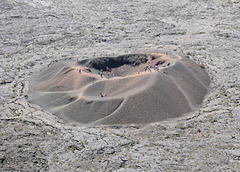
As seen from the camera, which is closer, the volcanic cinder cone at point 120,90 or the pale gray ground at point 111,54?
the pale gray ground at point 111,54

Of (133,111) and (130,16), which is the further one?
(130,16)

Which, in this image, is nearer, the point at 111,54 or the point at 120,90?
the point at 120,90

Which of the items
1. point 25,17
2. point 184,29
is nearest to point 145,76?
point 184,29

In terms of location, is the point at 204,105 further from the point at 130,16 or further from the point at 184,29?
the point at 130,16

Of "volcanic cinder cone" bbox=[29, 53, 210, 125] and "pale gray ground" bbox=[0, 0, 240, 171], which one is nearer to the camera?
"pale gray ground" bbox=[0, 0, 240, 171]
